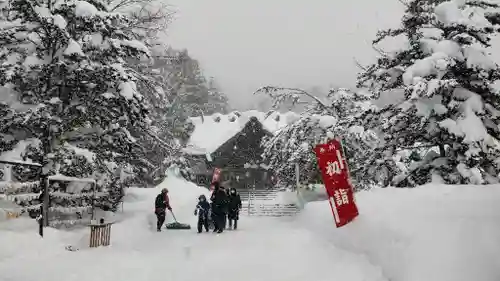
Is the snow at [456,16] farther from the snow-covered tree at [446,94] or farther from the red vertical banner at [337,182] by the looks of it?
the red vertical banner at [337,182]

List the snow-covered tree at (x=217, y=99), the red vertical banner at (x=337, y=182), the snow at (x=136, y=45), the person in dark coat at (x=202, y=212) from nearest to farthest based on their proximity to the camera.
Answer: the red vertical banner at (x=337, y=182)
the snow at (x=136, y=45)
the person in dark coat at (x=202, y=212)
the snow-covered tree at (x=217, y=99)

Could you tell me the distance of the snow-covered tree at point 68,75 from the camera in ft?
45.2

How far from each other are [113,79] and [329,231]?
7.70 metres

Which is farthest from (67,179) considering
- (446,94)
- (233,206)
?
(446,94)

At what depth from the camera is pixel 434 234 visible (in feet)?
24.5

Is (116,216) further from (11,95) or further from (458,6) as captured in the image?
(458,6)

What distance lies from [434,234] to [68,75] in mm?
11811

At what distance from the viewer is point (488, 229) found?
6762 mm

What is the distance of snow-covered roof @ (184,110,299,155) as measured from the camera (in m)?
47.2

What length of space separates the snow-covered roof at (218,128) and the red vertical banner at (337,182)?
111 feet

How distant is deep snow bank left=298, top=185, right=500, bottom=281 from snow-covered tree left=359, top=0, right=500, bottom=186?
4288 millimetres

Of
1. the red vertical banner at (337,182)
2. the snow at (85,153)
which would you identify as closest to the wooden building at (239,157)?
the snow at (85,153)

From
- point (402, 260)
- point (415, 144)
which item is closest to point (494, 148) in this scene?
point (415, 144)

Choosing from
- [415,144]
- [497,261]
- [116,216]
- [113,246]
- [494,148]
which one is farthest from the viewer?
[116,216]
